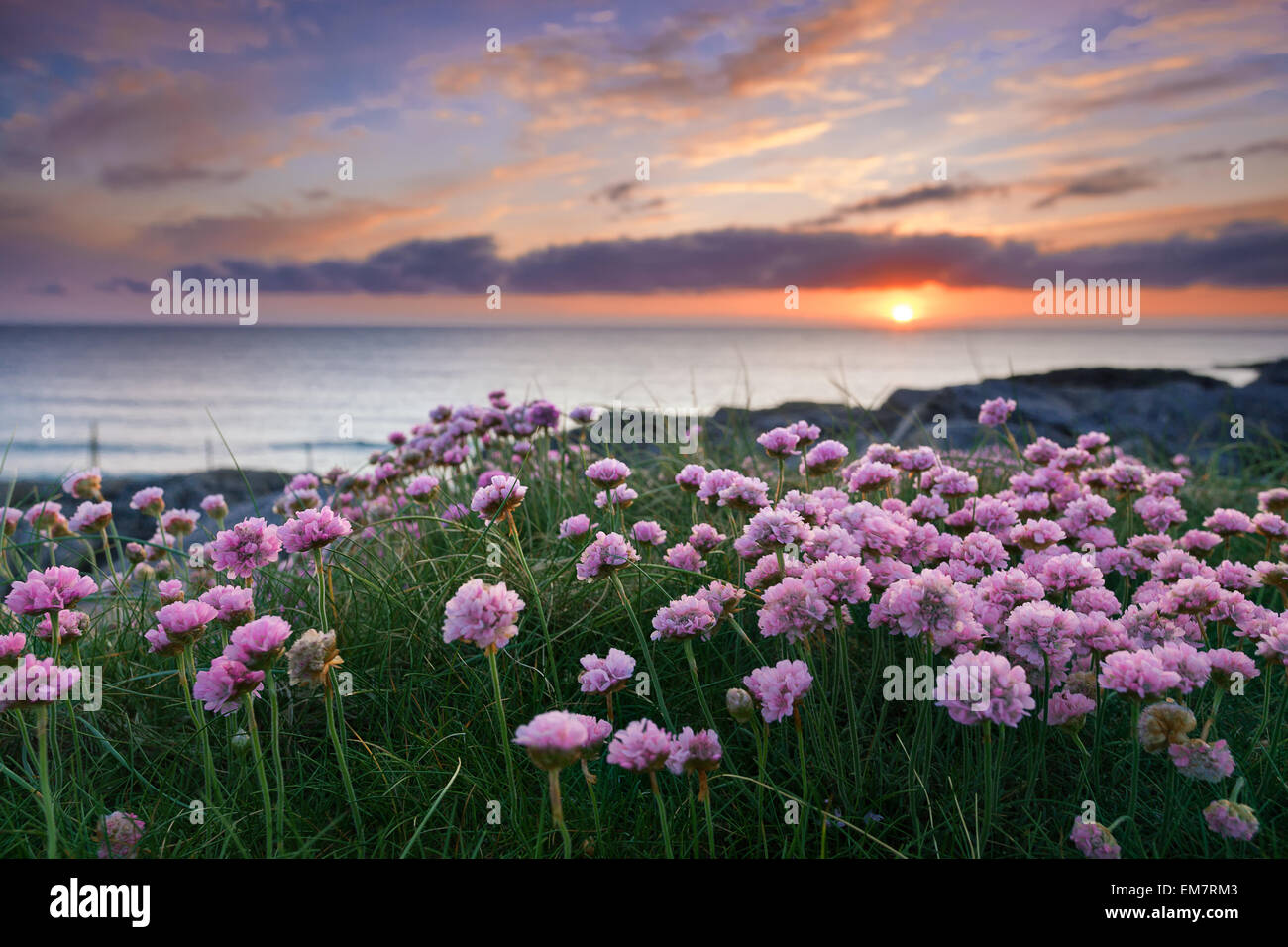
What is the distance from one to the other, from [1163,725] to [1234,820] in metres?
0.24

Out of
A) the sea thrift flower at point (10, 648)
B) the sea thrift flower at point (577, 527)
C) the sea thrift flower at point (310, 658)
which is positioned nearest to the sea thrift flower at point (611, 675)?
the sea thrift flower at point (310, 658)

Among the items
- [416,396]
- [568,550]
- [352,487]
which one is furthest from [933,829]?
[416,396]

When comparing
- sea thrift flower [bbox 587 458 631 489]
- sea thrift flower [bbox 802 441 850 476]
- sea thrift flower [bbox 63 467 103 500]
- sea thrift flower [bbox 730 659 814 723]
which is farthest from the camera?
sea thrift flower [bbox 63 467 103 500]

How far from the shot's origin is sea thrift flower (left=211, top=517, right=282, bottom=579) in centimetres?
217

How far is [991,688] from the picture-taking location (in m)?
1.62

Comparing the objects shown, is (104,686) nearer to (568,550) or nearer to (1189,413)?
(568,550)

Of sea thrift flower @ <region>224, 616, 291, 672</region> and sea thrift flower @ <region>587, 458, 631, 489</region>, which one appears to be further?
sea thrift flower @ <region>587, 458, 631, 489</region>

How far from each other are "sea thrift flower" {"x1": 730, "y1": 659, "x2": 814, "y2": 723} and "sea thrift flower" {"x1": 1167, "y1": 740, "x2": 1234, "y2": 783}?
80 centimetres

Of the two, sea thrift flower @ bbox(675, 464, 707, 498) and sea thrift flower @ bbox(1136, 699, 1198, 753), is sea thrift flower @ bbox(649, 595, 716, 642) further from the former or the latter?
sea thrift flower @ bbox(1136, 699, 1198, 753)

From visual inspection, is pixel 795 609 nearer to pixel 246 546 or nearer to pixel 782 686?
pixel 782 686

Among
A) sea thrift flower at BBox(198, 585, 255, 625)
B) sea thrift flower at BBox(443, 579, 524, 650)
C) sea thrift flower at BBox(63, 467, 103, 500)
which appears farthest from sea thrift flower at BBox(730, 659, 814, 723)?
sea thrift flower at BBox(63, 467, 103, 500)

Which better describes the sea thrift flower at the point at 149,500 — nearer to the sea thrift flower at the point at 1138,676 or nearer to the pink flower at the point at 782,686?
the pink flower at the point at 782,686

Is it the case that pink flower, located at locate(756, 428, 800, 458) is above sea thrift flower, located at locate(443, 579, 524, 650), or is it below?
above

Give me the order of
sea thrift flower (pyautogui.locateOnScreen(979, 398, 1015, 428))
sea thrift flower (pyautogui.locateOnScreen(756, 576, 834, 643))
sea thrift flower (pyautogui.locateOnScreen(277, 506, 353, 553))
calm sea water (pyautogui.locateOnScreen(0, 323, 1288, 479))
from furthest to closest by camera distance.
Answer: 1. calm sea water (pyautogui.locateOnScreen(0, 323, 1288, 479))
2. sea thrift flower (pyautogui.locateOnScreen(979, 398, 1015, 428))
3. sea thrift flower (pyautogui.locateOnScreen(277, 506, 353, 553))
4. sea thrift flower (pyautogui.locateOnScreen(756, 576, 834, 643))
